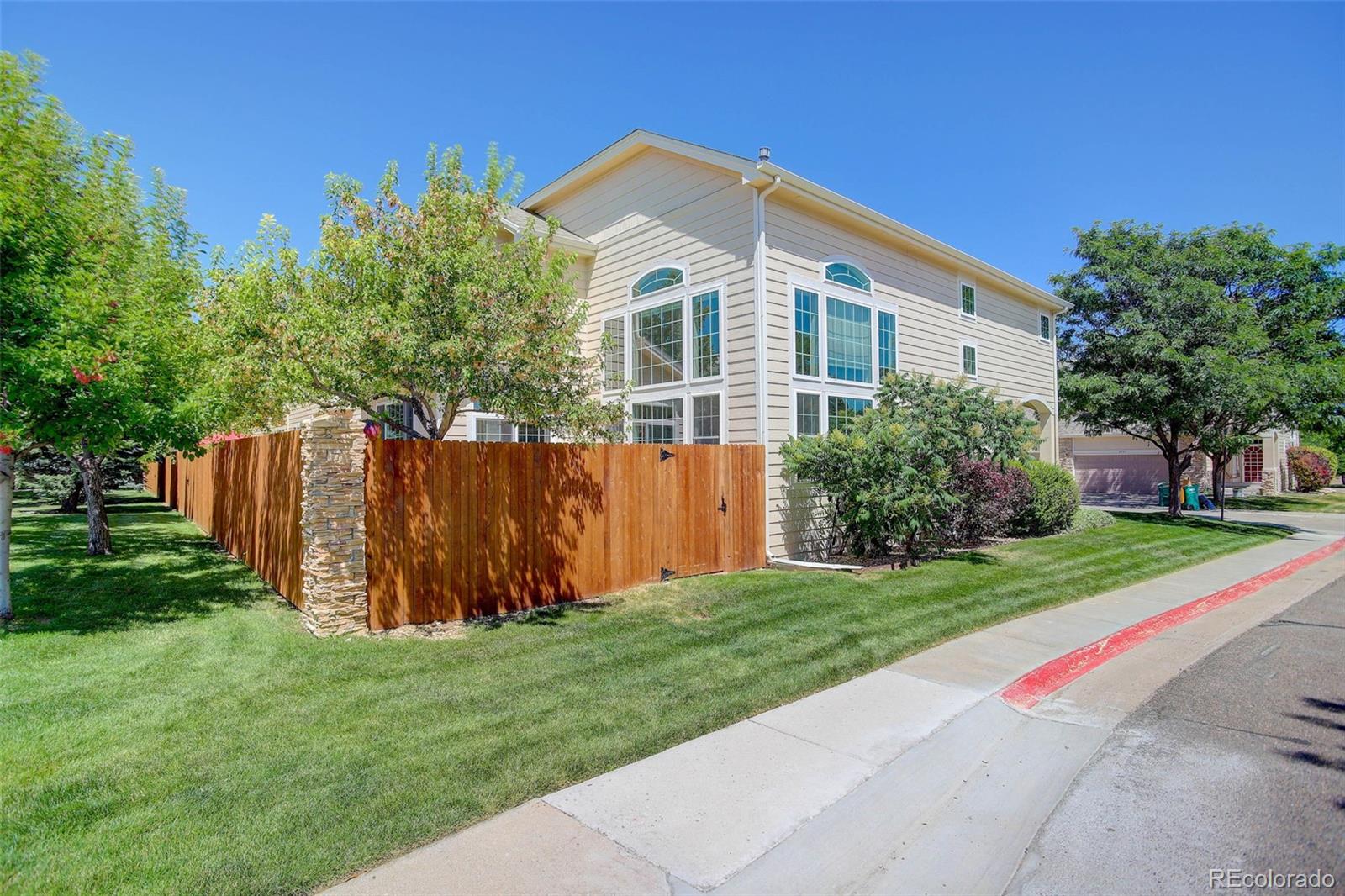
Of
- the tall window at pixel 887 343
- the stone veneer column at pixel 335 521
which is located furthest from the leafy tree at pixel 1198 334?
the stone veneer column at pixel 335 521

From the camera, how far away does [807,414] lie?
1201 centimetres

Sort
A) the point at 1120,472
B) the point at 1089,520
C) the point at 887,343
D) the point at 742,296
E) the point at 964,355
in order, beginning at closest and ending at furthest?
1. the point at 742,296
2. the point at 887,343
3. the point at 964,355
4. the point at 1089,520
5. the point at 1120,472

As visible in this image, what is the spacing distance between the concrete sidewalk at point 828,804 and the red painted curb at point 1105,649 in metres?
0.14

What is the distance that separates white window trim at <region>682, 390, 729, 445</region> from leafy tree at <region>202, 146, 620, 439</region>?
3312 mm

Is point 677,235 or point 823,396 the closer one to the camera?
point 823,396

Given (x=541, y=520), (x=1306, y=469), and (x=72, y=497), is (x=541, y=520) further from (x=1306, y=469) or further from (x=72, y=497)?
(x=1306, y=469)

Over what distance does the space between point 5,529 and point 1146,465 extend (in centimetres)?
4038

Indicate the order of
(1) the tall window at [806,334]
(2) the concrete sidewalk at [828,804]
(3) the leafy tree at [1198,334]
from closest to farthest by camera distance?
(2) the concrete sidewalk at [828,804], (1) the tall window at [806,334], (3) the leafy tree at [1198,334]

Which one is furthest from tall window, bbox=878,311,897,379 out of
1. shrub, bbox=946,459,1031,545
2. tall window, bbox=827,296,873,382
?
shrub, bbox=946,459,1031,545

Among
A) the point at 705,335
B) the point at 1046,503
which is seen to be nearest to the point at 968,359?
the point at 1046,503

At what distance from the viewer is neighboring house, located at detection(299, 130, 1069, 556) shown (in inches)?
440

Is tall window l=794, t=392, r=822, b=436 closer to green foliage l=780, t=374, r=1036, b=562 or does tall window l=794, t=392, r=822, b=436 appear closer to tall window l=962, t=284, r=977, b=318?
green foliage l=780, t=374, r=1036, b=562

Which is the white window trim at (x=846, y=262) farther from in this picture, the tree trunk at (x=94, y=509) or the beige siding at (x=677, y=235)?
the tree trunk at (x=94, y=509)

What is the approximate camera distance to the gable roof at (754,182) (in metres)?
10.8
